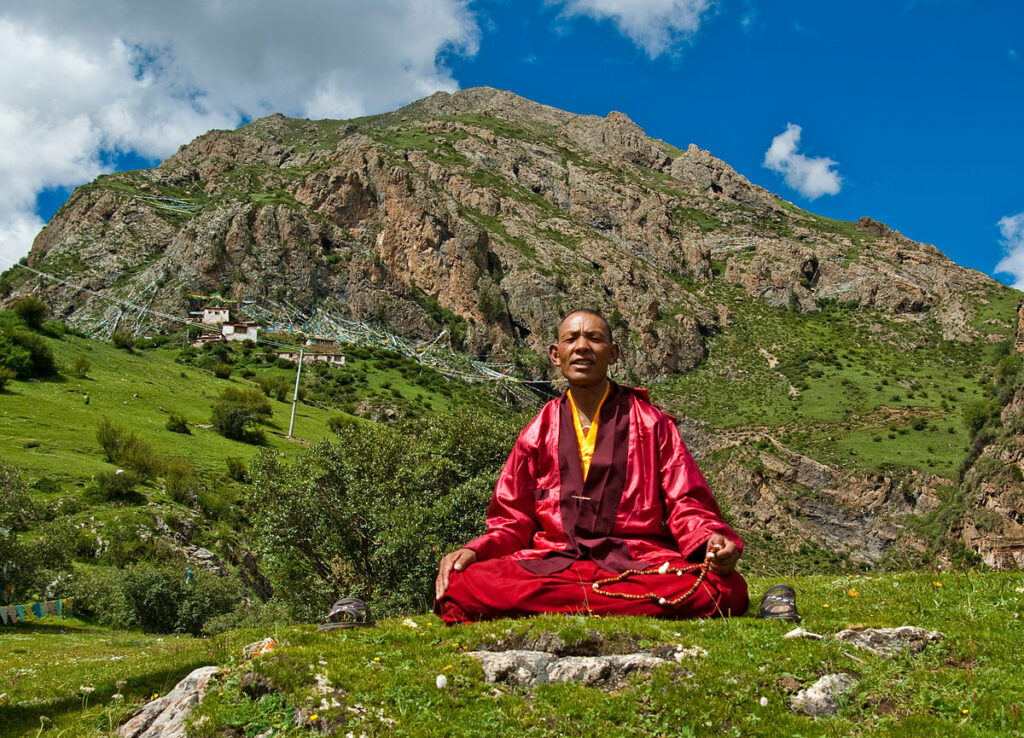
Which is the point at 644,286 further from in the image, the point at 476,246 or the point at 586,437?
the point at 586,437

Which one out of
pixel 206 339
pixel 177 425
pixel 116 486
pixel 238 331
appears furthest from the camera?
pixel 238 331

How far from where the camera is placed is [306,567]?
17.0 meters

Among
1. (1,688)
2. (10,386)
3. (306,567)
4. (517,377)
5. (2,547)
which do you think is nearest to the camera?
(1,688)

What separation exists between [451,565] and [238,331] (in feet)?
292

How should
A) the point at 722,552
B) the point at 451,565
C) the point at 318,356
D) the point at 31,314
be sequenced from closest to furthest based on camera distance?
1. the point at 722,552
2. the point at 451,565
3. the point at 31,314
4. the point at 318,356

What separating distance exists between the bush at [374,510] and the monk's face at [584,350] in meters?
9.59

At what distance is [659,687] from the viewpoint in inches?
157

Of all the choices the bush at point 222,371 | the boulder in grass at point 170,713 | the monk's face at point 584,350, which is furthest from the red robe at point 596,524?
the bush at point 222,371

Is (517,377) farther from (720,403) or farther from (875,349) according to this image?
(875,349)

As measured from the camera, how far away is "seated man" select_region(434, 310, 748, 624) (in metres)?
5.45

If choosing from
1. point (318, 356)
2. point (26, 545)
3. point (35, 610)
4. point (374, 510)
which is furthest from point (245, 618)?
point (318, 356)

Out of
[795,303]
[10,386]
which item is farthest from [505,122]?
[10,386]

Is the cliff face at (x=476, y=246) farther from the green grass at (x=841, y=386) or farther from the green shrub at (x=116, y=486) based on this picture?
the green shrub at (x=116, y=486)

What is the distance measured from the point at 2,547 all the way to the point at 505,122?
168325mm
